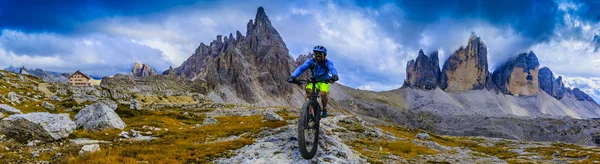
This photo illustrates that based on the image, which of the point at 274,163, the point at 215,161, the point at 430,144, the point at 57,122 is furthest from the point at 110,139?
the point at 430,144

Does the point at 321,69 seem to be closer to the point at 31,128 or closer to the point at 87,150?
the point at 87,150

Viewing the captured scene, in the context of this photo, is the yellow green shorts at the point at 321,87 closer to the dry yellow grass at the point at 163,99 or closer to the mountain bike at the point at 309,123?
the mountain bike at the point at 309,123

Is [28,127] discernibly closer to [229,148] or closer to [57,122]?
[57,122]

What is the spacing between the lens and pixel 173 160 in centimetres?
1499

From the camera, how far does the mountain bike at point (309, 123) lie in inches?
535

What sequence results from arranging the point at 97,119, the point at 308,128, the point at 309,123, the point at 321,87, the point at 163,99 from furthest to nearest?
the point at 163,99 < the point at 97,119 < the point at 321,87 < the point at 309,123 < the point at 308,128


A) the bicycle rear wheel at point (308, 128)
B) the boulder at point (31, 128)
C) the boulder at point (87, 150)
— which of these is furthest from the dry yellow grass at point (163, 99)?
the bicycle rear wheel at point (308, 128)

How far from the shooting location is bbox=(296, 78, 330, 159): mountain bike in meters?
13.6

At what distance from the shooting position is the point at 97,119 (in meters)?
27.8

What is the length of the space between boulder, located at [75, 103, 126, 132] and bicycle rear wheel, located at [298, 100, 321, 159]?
19.6 metres

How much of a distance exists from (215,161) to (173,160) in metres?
1.77

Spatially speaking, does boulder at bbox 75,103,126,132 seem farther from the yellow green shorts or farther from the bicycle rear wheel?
the yellow green shorts

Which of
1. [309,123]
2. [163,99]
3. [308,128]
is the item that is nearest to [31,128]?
[309,123]

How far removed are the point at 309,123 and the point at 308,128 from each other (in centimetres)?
69
